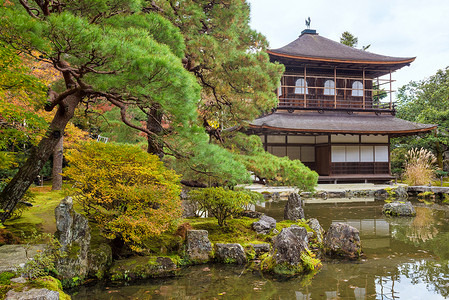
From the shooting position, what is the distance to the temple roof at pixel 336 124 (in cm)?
1664

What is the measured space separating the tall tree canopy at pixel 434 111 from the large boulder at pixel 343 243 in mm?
18224

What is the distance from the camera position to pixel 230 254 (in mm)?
5984

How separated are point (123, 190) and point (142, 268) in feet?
4.36

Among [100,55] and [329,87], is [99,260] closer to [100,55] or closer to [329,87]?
[100,55]

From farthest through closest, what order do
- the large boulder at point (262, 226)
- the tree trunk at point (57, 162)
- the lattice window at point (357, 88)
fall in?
the lattice window at point (357, 88) → the tree trunk at point (57, 162) → the large boulder at point (262, 226)

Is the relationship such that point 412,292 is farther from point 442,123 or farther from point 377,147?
point 442,123

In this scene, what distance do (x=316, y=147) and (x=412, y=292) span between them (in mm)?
15236

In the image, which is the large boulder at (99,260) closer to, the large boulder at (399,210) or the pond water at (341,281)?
the pond water at (341,281)

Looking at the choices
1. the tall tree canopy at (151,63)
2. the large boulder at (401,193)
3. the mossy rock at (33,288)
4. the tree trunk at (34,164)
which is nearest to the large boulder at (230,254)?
the tall tree canopy at (151,63)

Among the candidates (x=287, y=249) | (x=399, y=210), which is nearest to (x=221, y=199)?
(x=287, y=249)

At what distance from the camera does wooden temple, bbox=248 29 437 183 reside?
17.9 metres

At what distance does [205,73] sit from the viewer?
7.79m

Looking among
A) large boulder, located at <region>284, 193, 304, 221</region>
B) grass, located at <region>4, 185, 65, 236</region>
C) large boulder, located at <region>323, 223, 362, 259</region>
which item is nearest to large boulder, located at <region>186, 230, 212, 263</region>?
grass, located at <region>4, 185, 65, 236</region>

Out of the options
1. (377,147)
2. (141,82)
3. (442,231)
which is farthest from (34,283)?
(377,147)
